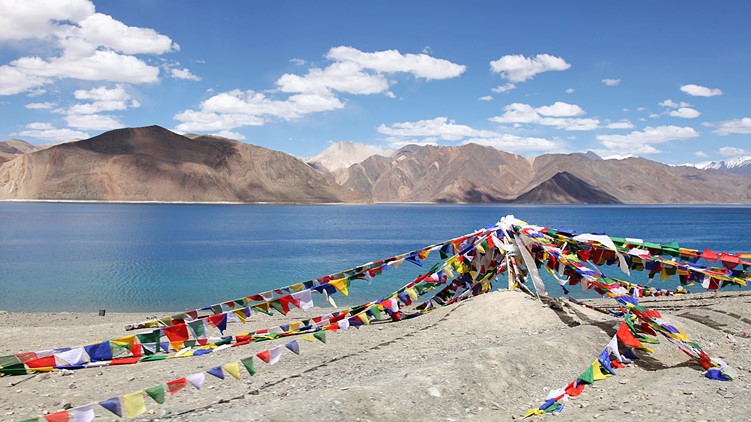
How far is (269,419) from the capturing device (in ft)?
24.4

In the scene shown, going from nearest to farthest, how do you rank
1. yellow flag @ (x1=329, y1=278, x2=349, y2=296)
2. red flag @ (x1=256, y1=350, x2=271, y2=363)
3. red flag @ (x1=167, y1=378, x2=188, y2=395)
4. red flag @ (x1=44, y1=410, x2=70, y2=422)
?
red flag @ (x1=44, y1=410, x2=70, y2=422) < red flag @ (x1=167, y1=378, x2=188, y2=395) < red flag @ (x1=256, y1=350, x2=271, y2=363) < yellow flag @ (x1=329, y1=278, x2=349, y2=296)

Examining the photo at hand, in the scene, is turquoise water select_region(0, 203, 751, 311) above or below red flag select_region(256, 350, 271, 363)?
below

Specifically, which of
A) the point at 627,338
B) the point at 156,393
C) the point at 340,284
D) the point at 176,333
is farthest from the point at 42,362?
the point at 627,338

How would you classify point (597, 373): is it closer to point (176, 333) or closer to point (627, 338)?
point (627, 338)

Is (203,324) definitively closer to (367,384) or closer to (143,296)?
(367,384)

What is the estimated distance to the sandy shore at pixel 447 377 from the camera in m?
8.23

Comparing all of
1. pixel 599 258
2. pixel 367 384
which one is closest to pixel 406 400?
pixel 367 384

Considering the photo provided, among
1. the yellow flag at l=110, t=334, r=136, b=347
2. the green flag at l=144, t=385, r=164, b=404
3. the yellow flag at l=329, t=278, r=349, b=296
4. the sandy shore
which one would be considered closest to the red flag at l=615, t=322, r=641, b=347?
the sandy shore

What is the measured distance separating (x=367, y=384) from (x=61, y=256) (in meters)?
44.3

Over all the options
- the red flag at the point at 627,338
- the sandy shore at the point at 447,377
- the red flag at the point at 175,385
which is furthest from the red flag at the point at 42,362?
the red flag at the point at 627,338

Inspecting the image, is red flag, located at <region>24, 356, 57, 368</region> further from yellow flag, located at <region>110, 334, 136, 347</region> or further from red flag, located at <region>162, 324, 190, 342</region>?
red flag, located at <region>162, 324, 190, 342</region>

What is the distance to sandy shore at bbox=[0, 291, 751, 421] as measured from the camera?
8.23 metres

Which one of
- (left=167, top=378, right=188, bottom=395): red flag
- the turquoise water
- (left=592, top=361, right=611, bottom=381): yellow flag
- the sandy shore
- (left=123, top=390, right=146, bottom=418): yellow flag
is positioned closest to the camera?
(left=123, top=390, right=146, bottom=418): yellow flag

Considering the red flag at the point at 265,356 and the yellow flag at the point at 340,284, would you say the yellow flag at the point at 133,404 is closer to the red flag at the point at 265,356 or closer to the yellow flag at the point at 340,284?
the red flag at the point at 265,356
